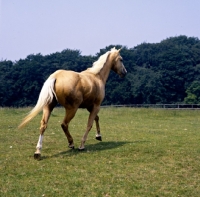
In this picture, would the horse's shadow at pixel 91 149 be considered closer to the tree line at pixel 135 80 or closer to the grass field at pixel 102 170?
the grass field at pixel 102 170

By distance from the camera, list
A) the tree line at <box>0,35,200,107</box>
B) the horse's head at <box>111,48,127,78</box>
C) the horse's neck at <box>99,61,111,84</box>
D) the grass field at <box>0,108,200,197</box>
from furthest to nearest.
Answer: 1. the tree line at <box>0,35,200,107</box>
2. the horse's head at <box>111,48,127,78</box>
3. the horse's neck at <box>99,61,111,84</box>
4. the grass field at <box>0,108,200,197</box>

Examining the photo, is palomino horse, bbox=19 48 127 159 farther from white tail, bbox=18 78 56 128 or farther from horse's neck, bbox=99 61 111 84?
horse's neck, bbox=99 61 111 84

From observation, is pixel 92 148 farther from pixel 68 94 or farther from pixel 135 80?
pixel 135 80

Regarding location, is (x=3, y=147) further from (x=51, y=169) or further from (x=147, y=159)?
(x=147, y=159)

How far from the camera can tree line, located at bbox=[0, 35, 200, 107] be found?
6869 centimetres

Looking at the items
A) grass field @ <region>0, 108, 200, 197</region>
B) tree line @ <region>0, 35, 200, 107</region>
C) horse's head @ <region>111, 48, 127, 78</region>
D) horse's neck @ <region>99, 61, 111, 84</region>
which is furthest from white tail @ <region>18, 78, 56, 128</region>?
tree line @ <region>0, 35, 200, 107</region>

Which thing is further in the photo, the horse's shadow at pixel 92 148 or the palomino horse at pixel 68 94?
the horse's shadow at pixel 92 148

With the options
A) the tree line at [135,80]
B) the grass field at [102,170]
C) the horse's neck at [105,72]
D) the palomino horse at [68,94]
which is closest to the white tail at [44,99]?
the palomino horse at [68,94]

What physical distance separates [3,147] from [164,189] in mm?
5469

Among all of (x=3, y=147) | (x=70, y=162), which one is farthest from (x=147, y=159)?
(x=3, y=147)

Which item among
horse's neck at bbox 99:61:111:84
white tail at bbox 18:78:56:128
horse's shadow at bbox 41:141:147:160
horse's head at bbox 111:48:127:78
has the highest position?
horse's head at bbox 111:48:127:78

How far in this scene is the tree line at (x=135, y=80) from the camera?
68688mm

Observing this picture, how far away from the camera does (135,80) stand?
232 ft

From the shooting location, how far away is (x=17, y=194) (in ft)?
19.3
